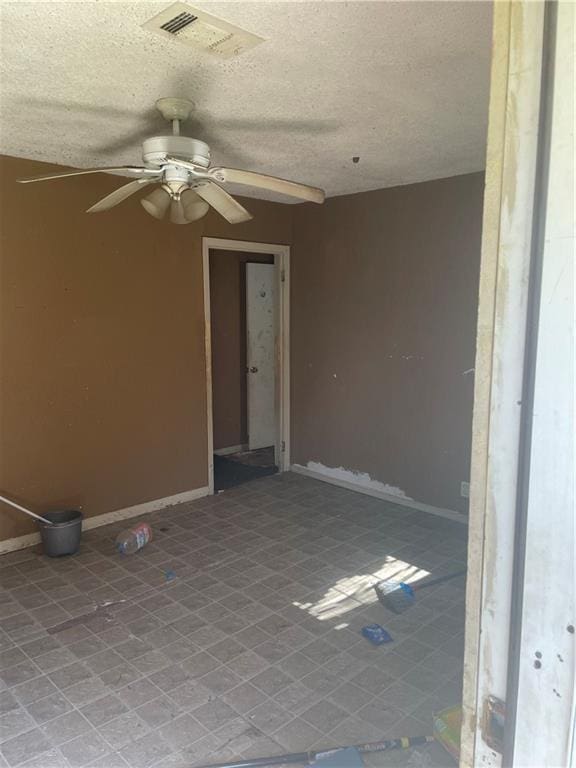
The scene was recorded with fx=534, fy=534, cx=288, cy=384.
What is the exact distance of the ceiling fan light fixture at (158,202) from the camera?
2.62m

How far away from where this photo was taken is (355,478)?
4562 mm

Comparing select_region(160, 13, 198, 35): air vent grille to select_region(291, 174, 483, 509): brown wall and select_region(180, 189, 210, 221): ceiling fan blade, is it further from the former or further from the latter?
select_region(291, 174, 483, 509): brown wall

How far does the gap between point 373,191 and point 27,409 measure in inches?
117

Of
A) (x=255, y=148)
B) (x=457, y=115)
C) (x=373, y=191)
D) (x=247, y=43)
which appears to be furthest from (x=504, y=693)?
(x=373, y=191)

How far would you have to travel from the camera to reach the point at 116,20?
165cm

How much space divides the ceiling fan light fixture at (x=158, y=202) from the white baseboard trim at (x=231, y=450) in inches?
130

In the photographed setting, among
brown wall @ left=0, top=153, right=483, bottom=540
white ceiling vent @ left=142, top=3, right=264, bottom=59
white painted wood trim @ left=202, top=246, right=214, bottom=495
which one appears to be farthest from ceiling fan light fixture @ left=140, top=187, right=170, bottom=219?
white painted wood trim @ left=202, top=246, right=214, bottom=495

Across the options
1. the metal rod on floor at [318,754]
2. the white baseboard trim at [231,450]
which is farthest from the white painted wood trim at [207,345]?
the metal rod on floor at [318,754]

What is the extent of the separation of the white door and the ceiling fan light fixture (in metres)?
2.81

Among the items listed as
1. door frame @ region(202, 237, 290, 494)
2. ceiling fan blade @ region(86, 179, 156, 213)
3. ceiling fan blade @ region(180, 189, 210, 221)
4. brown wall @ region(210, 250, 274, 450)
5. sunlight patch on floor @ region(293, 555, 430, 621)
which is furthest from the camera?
brown wall @ region(210, 250, 274, 450)

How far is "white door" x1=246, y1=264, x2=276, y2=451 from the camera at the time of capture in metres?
5.62

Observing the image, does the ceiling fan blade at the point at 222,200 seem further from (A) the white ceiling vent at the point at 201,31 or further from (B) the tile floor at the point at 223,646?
(B) the tile floor at the point at 223,646

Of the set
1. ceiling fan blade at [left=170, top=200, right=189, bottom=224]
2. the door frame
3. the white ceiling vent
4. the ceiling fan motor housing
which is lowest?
the door frame

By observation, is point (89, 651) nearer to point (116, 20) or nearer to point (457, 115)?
point (116, 20)
